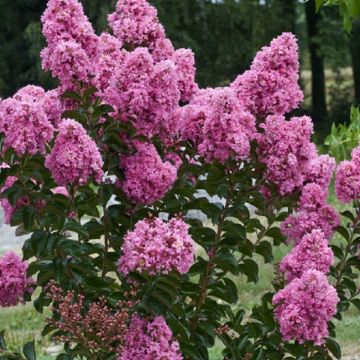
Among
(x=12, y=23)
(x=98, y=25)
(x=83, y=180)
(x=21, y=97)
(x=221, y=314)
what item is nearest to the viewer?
(x=83, y=180)

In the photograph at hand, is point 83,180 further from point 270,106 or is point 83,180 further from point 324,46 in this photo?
point 324,46

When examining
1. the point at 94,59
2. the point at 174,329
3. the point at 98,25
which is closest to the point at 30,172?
the point at 94,59

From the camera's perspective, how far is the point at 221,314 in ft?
12.3

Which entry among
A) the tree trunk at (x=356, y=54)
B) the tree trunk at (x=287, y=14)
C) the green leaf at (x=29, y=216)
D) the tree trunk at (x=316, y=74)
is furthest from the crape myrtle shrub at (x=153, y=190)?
the tree trunk at (x=316, y=74)

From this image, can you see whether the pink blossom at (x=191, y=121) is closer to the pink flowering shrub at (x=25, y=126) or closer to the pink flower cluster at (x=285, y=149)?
the pink flower cluster at (x=285, y=149)

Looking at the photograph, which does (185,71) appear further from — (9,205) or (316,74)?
(316,74)

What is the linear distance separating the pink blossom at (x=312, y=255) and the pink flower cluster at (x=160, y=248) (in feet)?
2.07

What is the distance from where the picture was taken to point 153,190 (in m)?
3.28

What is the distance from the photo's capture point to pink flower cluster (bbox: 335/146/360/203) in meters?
3.61

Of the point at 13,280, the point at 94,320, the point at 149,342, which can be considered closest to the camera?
the point at 94,320

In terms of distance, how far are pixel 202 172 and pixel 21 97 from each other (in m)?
0.74

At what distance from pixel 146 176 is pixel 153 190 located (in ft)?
0.18

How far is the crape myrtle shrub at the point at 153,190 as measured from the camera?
309cm

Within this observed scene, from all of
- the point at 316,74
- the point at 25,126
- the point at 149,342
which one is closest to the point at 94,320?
the point at 149,342
